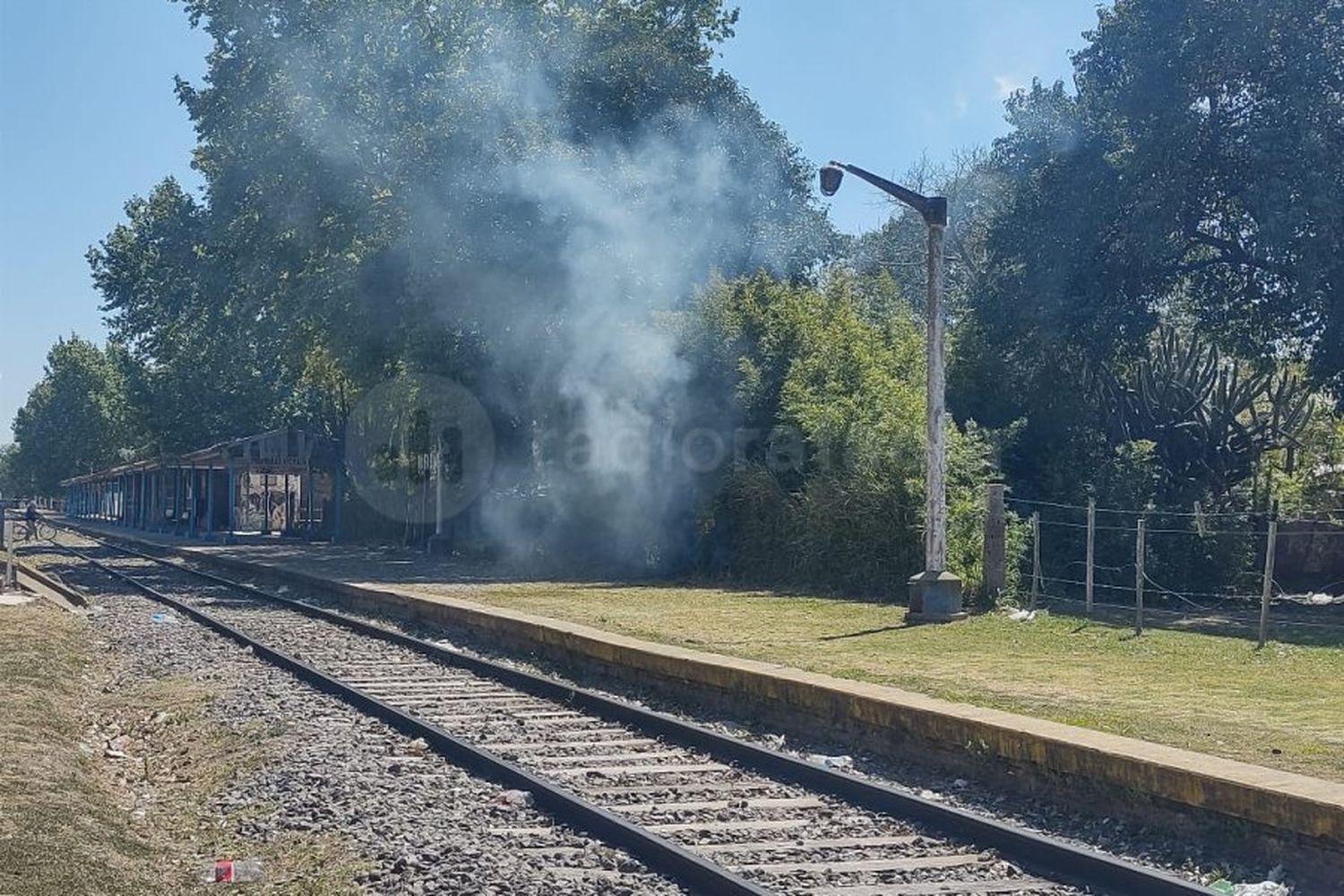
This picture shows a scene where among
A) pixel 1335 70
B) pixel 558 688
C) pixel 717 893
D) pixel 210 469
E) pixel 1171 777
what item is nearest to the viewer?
pixel 717 893

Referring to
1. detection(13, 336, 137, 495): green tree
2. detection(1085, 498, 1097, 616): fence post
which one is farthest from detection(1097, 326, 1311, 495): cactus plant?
detection(13, 336, 137, 495): green tree

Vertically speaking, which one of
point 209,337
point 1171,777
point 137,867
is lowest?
point 137,867

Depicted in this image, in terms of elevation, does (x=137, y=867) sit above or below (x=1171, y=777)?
below

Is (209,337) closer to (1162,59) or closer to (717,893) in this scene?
(1162,59)

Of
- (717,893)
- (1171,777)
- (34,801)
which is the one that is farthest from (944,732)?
(34,801)

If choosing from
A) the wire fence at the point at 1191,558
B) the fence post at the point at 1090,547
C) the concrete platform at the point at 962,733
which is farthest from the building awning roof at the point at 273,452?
the fence post at the point at 1090,547

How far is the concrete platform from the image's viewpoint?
6.34 meters

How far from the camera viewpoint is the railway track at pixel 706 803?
612 cm

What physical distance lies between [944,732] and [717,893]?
3120 mm

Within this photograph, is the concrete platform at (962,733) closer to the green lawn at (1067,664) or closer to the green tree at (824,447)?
the green lawn at (1067,664)

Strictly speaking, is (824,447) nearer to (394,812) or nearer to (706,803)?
(706,803)

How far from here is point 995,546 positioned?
1684 cm

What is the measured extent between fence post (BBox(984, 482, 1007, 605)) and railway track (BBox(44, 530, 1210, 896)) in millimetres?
6267

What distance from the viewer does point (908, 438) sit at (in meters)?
20.1
